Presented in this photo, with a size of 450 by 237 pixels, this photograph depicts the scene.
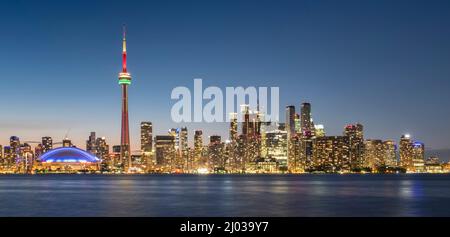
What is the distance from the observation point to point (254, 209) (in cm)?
5541

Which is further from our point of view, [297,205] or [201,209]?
[297,205]

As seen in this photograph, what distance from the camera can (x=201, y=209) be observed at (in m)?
56.8

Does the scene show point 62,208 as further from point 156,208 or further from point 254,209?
point 254,209

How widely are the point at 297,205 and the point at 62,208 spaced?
84.0ft
